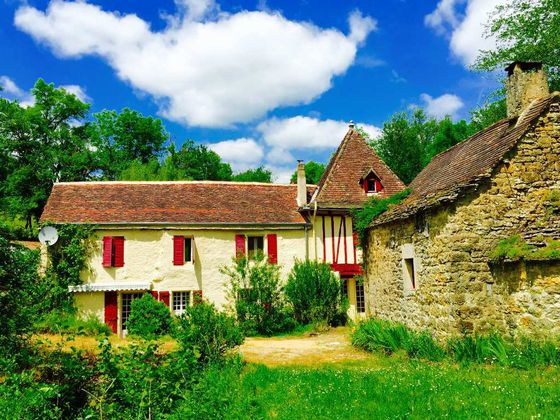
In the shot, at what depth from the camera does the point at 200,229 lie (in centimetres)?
1873

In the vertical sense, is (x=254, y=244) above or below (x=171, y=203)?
below

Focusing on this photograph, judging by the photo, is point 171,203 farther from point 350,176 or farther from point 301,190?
point 350,176

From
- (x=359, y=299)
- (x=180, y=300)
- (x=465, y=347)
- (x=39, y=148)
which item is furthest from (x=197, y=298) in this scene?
(x=39, y=148)

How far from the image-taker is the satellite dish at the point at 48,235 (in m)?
17.0

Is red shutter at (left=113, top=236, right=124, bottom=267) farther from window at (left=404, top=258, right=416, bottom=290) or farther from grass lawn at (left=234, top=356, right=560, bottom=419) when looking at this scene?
window at (left=404, top=258, right=416, bottom=290)

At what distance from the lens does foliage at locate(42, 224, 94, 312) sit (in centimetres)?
1703

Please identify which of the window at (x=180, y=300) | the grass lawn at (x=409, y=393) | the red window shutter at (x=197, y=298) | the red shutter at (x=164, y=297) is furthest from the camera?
the window at (x=180, y=300)

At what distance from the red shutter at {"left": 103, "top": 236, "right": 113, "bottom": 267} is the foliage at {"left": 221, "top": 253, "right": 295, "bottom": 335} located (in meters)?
4.62

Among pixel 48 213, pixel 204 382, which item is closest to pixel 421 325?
pixel 204 382

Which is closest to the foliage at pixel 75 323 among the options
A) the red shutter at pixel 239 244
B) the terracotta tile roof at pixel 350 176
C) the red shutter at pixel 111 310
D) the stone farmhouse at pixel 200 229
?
the red shutter at pixel 111 310

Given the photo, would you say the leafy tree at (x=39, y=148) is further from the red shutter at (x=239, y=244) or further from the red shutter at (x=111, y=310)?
the red shutter at (x=239, y=244)

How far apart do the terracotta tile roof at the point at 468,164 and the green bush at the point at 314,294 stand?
15.0ft

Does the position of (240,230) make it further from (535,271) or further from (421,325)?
(535,271)

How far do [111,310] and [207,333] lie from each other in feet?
29.7
